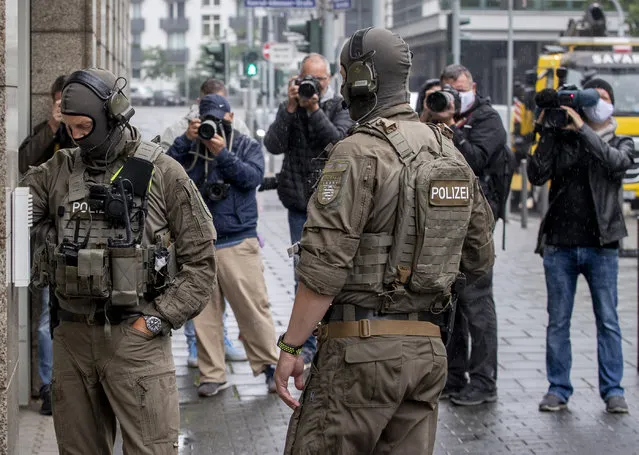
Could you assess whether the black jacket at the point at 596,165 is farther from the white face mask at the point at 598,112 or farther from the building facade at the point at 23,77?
the building facade at the point at 23,77

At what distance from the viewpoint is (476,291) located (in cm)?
763

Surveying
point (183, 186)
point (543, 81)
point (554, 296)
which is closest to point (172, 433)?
point (183, 186)

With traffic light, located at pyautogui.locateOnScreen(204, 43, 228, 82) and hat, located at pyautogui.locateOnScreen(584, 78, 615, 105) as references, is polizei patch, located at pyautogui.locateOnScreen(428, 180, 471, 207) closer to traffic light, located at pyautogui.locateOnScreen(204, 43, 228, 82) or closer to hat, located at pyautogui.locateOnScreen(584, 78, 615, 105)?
hat, located at pyautogui.locateOnScreen(584, 78, 615, 105)

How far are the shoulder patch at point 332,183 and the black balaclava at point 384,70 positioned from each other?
1.14ft

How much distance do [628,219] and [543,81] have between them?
290 centimetres

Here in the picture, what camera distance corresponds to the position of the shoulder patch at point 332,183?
4.05 m

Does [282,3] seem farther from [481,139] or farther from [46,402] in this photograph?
[46,402]

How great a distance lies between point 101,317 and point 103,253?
252 mm

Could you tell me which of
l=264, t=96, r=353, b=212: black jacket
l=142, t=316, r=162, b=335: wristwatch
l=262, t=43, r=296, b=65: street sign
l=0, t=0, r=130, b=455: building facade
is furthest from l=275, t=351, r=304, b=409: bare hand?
l=262, t=43, r=296, b=65: street sign

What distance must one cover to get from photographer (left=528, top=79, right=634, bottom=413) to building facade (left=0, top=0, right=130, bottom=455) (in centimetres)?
295

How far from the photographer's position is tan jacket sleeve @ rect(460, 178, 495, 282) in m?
4.53

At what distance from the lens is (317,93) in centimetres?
811

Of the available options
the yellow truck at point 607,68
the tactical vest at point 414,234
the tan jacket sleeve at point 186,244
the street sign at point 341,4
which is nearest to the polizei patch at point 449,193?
the tactical vest at point 414,234

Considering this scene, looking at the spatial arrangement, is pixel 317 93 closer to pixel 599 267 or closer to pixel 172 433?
pixel 599 267
